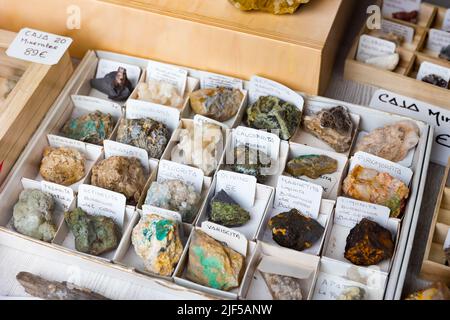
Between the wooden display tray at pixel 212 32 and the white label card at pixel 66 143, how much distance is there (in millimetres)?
371

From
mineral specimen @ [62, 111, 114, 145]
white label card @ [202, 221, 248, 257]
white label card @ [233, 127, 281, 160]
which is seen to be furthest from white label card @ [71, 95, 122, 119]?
white label card @ [202, 221, 248, 257]

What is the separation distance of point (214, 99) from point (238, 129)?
0.47 feet

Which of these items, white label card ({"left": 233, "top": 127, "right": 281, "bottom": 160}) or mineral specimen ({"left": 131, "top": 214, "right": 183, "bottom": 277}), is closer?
mineral specimen ({"left": 131, "top": 214, "right": 183, "bottom": 277})

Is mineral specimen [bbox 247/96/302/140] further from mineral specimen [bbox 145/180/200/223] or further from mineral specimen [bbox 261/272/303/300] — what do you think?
mineral specimen [bbox 261/272/303/300]

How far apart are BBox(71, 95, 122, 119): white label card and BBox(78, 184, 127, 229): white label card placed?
323mm

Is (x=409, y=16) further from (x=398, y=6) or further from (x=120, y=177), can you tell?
(x=120, y=177)

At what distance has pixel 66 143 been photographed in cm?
170

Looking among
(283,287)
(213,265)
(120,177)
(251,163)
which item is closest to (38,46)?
(120,177)

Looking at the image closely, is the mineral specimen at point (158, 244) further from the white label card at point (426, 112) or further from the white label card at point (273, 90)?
the white label card at point (426, 112)

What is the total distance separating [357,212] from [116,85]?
32.3 inches

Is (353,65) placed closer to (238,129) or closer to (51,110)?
(238,129)

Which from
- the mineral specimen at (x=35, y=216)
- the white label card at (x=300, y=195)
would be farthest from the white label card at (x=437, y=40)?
the mineral specimen at (x=35, y=216)

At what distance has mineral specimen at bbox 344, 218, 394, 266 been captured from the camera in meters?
1.44

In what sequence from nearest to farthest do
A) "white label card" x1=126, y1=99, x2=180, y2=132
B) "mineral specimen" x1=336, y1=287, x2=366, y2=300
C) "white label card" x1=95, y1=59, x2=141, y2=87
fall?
"mineral specimen" x1=336, y1=287, x2=366, y2=300
"white label card" x1=126, y1=99, x2=180, y2=132
"white label card" x1=95, y1=59, x2=141, y2=87
